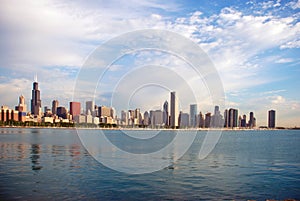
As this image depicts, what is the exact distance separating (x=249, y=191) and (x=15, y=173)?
95.3 feet

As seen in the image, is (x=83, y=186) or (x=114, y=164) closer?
(x=83, y=186)

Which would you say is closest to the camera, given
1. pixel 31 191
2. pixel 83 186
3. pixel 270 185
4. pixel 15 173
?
pixel 31 191

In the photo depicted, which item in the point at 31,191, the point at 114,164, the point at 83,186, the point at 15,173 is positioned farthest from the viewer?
the point at 114,164

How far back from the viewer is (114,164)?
161ft

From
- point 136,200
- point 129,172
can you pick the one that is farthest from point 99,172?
point 136,200

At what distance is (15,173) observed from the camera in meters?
39.3

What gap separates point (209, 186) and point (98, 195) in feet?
40.4

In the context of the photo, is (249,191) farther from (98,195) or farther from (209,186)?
(98,195)

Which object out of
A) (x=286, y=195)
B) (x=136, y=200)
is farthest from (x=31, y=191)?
(x=286, y=195)

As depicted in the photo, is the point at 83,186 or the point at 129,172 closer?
the point at 83,186

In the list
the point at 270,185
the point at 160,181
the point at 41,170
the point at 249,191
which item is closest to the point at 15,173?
the point at 41,170

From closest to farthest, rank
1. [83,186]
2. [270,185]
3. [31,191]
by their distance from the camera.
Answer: [31,191]
[83,186]
[270,185]

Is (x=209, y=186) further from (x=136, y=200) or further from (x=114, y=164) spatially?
(x=114, y=164)

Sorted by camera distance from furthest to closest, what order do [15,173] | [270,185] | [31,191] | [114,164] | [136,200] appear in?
[114,164], [15,173], [270,185], [31,191], [136,200]
